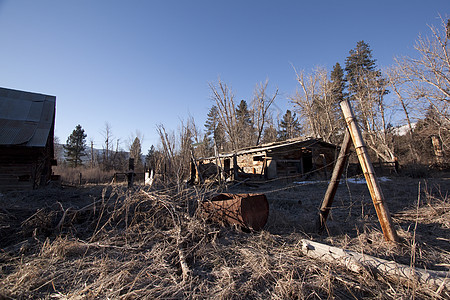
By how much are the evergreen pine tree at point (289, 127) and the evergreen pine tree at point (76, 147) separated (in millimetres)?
37997

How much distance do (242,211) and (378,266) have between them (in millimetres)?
1975

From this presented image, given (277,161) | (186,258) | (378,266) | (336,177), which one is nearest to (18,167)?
(186,258)

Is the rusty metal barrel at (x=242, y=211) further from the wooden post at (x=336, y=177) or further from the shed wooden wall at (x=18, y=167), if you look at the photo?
the shed wooden wall at (x=18, y=167)

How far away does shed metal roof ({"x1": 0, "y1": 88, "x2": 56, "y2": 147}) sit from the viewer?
28.4 ft

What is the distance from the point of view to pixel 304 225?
4164 mm

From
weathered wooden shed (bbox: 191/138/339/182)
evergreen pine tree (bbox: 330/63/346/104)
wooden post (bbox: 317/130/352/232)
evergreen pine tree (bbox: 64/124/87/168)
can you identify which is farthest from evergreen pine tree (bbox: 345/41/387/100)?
evergreen pine tree (bbox: 64/124/87/168)

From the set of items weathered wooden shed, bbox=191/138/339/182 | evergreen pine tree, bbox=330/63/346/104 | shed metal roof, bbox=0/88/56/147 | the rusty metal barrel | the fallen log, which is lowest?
the fallen log

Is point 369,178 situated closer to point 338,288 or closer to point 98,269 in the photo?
point 338,288

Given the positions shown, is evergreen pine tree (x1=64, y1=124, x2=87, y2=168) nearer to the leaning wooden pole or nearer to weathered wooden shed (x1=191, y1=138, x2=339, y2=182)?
weathered wooden shed (x1=191, y1=138, x2=339, y2=182)

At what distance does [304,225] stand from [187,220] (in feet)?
7.80

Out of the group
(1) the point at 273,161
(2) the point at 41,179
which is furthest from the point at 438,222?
(2) the point at 41,179

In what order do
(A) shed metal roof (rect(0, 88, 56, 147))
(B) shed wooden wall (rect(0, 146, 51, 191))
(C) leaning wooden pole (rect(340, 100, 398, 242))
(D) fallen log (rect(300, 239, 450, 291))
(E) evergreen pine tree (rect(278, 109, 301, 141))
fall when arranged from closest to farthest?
1. (D) fallen log (rect(300, 239, 450, 291))
2. (C) leaning wooden pole (rect(340, 100, 398, 242))
3. (A) shed metal roof (rect(0, 88, 56, 147))
4. (B) shed wooden wall (rect(0, 146, 51, 191))
5. (E) evergreen pine tree (rect(278, 109, 301, 141))

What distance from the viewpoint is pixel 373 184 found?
296 centimetres

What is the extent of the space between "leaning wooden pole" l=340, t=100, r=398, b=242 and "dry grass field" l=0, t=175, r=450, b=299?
8.0 inches
